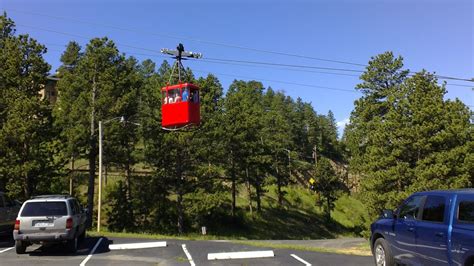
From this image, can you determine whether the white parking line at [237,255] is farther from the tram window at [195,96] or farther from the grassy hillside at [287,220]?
the grassy hillside at [287,220]

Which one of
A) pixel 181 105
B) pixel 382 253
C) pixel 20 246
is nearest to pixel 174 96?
pixel 181 105

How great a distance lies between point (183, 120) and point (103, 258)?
983 centimetres

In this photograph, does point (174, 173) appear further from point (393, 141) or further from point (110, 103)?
point (393, 141)

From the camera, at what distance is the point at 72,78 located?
1629 inches

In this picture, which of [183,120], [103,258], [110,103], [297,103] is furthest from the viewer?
[297,103]

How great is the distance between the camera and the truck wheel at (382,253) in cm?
1074

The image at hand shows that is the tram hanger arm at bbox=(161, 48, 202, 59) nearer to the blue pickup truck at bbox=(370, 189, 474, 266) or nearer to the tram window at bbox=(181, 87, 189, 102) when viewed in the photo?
the tram window at bbox=(181, 87, 189, 102)

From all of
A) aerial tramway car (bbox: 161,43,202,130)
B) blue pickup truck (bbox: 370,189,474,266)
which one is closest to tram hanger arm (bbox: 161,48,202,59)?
aerial tramway car (bbox: 161,43,202,130)

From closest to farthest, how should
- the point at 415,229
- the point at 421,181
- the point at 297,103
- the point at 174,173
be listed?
the point at 415,229, the point at 421,181, the point at 174,173, the point at 297,103

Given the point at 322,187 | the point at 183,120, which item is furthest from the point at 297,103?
the point at 183,120

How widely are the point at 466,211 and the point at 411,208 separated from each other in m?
1.95

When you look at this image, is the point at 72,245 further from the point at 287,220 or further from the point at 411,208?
the point at 287,220

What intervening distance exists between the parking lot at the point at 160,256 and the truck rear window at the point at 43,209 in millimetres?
1298

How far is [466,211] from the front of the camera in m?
8.10
